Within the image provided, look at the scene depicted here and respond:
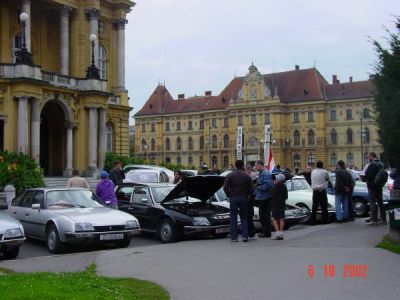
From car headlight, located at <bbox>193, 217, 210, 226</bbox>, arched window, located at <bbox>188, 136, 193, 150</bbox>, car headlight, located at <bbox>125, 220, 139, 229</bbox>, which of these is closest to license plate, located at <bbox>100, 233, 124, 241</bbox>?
car headlight, located at <bbox>125, 220, 139, 229</bbox>

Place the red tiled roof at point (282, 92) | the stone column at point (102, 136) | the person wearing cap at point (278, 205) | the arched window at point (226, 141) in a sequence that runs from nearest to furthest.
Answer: the person wearing cap at point (278, 205) < the stone column at point (102, 136) < the red tiled roof at point (282, 92) < the arched window at point (226, 141)

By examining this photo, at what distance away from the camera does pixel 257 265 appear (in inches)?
416

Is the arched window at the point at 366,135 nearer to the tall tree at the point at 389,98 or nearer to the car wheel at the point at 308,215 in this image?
the car wheel at the point at 308,215

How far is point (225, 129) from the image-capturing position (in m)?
120

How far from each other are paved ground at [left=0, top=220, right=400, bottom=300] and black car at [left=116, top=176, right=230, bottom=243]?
546 millimetres

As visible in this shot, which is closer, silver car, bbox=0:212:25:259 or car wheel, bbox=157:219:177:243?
silver car, bbox=0:212:25:259

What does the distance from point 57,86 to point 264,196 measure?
25596 millimetres

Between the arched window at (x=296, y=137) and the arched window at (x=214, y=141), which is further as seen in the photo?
the arched window at (x=214, y=141)

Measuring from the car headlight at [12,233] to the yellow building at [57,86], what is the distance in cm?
2367

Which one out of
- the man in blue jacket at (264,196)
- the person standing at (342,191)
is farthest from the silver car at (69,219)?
the person standing at (342,191)

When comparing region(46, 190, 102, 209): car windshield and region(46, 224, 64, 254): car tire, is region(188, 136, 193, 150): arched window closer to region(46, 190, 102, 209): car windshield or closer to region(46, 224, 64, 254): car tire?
region(46, 190, 102, 209): car windshield

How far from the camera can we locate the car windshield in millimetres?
14685

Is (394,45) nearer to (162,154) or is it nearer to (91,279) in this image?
(91,279)
